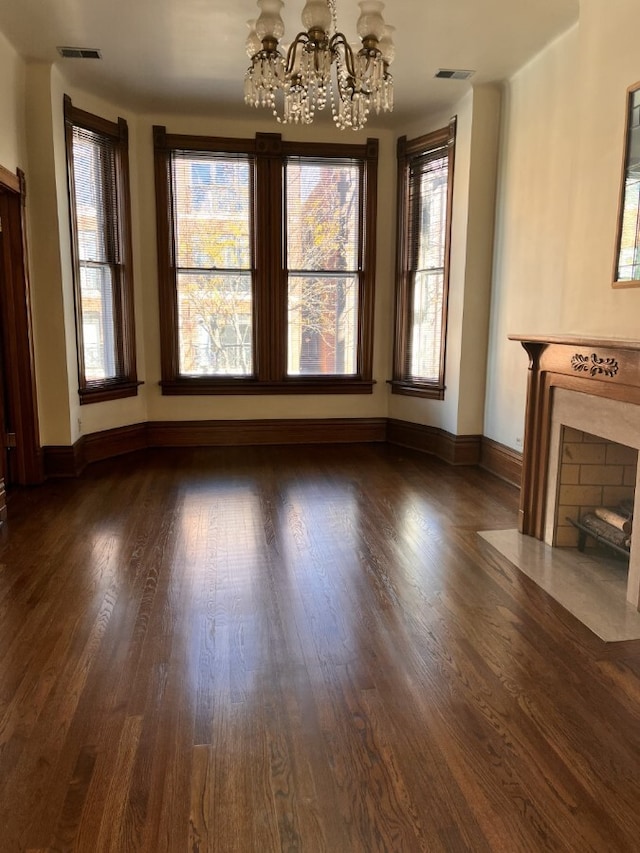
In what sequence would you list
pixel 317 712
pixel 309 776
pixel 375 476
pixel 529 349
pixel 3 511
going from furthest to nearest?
pixel 375 476, pixel 3 511, pixel 529 349, pixel 317 712, pixel 309 776

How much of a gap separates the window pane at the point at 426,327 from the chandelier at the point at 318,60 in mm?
2646

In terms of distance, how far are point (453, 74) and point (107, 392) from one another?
3.87 metres

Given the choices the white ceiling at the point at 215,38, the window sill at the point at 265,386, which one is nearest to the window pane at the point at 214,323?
the window sill at the point at 265,386

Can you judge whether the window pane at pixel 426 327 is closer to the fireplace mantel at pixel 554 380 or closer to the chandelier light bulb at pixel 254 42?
the fireplace mantel at pixel 554 380

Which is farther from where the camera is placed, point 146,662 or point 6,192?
point 6,192

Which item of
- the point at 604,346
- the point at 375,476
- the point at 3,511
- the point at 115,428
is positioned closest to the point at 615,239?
the point at 604,346

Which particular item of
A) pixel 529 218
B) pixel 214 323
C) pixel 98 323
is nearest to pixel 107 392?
pixel 98 323

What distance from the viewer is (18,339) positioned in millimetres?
4473

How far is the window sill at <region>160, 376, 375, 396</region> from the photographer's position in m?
5.99

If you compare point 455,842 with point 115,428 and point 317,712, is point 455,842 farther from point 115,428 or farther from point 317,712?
point 115,428

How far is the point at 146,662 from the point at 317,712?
2.40 ft

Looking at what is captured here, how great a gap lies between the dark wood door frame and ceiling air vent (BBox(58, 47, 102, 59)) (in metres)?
0.87

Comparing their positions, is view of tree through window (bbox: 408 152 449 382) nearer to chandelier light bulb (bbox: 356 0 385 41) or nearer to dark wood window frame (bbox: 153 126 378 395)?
dark wood window frame (bbox: 153 126 378 395)

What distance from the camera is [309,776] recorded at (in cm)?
179
